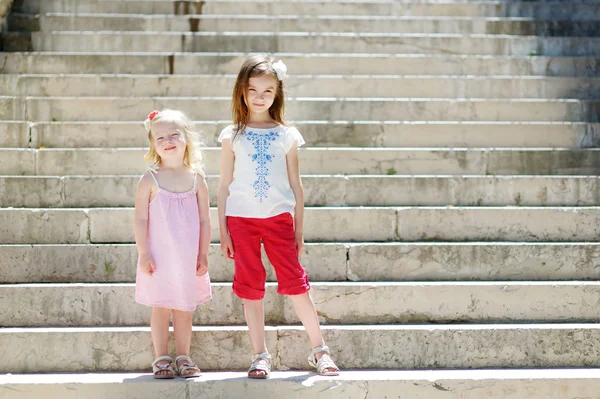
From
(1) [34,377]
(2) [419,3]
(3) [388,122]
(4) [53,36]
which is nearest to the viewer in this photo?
(1) [34,377]

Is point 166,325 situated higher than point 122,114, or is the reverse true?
point 122,114

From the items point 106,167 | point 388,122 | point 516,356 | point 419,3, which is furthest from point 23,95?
point 516,356

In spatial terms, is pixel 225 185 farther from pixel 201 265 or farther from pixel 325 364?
pixel 325 364

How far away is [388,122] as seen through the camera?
6.21 meters

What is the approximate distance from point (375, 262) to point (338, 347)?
Answer: 2.23 feet

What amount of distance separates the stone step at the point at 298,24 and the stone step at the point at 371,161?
7.47 ft

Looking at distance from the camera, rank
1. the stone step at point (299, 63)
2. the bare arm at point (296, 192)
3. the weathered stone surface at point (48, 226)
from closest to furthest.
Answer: the bare arm at point (296, 192) → the weathered stone surface at point (48, 226) → the stone step at point (299, 63)

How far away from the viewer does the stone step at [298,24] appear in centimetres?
770

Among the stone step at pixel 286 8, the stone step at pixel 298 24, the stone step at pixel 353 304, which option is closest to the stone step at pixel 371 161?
the stone step at pixel 353 304

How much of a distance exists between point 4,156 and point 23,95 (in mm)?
1077

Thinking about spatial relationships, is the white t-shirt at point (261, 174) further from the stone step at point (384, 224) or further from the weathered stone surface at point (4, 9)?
the weathered stone surface at point (4, 9)

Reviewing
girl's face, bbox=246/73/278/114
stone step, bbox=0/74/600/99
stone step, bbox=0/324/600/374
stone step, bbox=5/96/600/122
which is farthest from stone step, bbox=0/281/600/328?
stone step, bbox=0/74/600/99

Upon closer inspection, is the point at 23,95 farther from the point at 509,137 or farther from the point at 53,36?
the point at 509,137

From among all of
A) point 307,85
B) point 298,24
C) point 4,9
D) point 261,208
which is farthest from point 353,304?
point 4,9
